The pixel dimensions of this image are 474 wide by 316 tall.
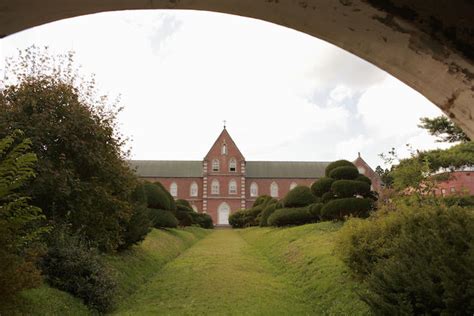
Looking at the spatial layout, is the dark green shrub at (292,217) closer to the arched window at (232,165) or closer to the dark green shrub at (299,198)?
the dark green shrub at (299,198)

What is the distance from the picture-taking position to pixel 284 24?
1.92 m

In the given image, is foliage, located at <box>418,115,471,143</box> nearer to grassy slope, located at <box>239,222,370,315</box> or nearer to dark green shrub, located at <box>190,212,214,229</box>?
grassy slope, located at <box>239,222,370,315</box>

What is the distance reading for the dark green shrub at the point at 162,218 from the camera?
26922 millimetres

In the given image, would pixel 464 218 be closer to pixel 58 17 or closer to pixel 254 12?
pixel 254 12

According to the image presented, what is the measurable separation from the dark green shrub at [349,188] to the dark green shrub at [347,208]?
82 centimetres

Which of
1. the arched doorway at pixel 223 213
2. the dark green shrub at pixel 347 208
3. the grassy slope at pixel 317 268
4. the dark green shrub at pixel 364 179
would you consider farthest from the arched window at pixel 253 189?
the dark green shrub at pixel 347 208

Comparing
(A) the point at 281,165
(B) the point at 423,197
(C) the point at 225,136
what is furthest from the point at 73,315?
(A) the point at 281,165

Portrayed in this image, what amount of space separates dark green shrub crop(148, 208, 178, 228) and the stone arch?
25.3m

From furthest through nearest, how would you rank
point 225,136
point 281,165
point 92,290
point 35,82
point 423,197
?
point 281,165, point 225,136, point 423,197, point 35,82, point 92,290

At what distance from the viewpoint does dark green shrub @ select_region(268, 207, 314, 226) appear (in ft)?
90.0

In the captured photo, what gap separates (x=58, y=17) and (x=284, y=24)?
96cm

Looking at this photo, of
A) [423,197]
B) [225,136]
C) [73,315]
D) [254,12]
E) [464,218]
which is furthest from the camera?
[225,136]

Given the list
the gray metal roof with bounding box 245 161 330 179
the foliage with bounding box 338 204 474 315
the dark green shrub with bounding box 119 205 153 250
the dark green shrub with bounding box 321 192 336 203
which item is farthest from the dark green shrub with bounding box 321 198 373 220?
the gray metal roof with bounding box 245 161 330 179

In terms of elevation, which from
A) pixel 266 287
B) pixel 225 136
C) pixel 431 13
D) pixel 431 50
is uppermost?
pixel 225 136
